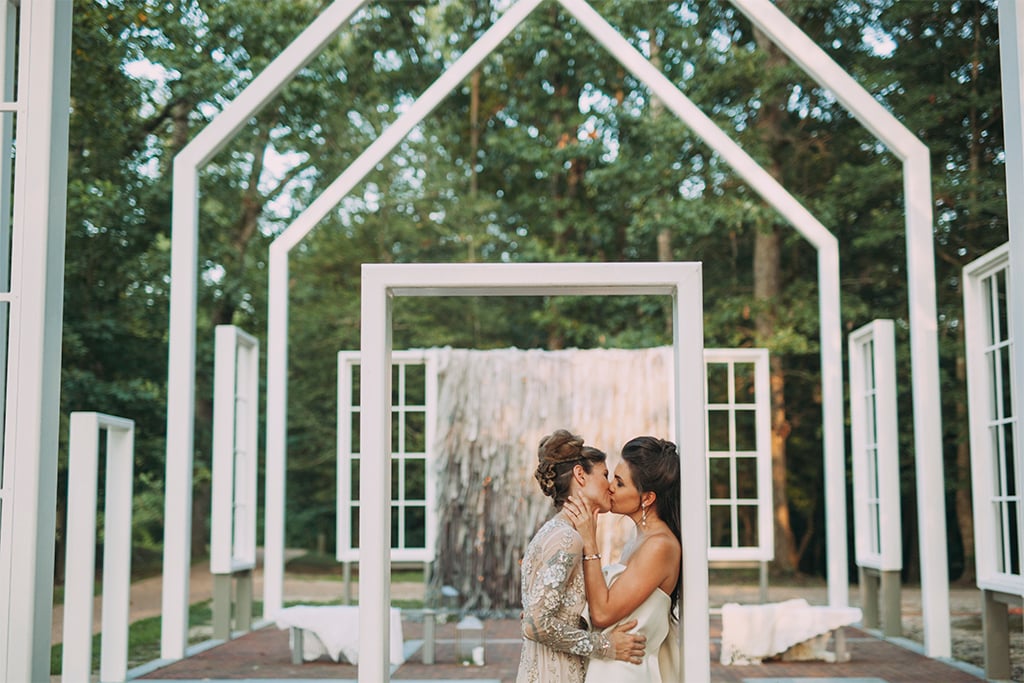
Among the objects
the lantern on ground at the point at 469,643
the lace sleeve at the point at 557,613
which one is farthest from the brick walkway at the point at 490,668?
the lace sleeve at the point at 557,613

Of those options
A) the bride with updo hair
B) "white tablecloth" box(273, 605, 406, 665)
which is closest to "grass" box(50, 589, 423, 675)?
"white tablecloth" box(273, 605, 406, 665)

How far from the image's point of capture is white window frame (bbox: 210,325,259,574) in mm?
8180

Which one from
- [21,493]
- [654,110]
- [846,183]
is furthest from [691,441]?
[654,110]

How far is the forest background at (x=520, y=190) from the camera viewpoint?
49.3 feet

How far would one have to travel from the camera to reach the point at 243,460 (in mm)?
9461

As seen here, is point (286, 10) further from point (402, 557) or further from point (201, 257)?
point (402, 557)

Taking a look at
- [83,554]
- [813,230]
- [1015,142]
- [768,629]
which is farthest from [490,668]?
[1015,142]

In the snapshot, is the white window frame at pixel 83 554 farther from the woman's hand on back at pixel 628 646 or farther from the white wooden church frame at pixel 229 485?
the woman's hand on back at pixel 628 646

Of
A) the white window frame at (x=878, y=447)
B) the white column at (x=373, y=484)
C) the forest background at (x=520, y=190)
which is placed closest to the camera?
the white column at (x=373, y=484)

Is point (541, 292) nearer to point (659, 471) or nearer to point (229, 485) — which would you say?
point (659, 471)

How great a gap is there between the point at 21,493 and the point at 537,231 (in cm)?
1408

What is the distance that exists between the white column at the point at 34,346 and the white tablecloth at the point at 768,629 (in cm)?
446

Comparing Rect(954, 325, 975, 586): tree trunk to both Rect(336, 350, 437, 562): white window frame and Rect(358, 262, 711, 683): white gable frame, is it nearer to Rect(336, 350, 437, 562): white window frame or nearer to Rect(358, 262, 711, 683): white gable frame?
Rect(336, 350, 437, 562): white window frame

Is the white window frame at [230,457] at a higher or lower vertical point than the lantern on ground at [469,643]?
higher
